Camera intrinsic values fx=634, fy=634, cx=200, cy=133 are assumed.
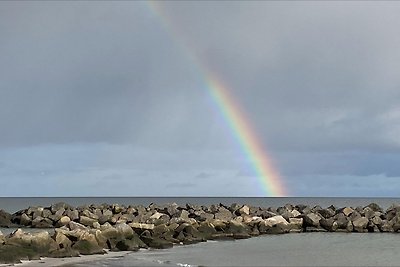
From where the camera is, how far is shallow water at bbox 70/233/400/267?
23922 mm

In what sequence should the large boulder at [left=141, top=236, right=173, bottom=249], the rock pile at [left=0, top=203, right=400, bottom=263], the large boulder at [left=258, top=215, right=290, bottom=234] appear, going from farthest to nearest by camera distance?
1. the large boulder at [left=258, top=215, right=290, bottom=234]
2. the large boulder at [left=141, top=236, right=173, bottom=249]
3. the rock pile at [left=0, top=203, right=400, bottom=263]

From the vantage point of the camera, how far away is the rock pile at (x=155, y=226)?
24.9m

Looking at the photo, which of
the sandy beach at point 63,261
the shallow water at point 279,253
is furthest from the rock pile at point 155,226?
the shallow water at point 279,253

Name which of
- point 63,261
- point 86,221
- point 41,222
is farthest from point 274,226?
point 63,261

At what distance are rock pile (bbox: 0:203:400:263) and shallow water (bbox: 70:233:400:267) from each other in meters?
1.57

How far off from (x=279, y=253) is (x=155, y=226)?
743 centimetres

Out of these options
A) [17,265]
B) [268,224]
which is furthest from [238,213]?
[17,265]

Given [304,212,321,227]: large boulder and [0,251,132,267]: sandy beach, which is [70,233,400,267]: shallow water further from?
[304,212,321,227]: large boulder

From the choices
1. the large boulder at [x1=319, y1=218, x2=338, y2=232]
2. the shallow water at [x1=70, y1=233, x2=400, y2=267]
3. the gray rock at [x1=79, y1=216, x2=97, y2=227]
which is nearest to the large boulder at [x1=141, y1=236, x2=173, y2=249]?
the shallow water at [x1=70, y1=233, x2=400, y2=267]

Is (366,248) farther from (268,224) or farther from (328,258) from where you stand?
(268,224)

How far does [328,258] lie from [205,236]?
346 inches

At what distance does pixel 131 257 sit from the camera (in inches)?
976

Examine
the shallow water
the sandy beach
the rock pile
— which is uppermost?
the rock pile

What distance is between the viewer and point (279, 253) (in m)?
27.6
